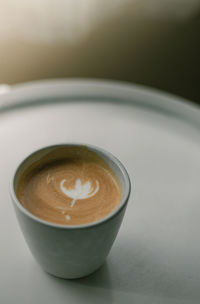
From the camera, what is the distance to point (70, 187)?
615 millimetres

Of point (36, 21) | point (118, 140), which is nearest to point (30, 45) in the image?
point (36, 21)

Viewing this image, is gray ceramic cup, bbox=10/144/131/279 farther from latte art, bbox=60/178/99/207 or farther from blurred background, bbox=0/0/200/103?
blurred background, bbox=0/0/200/103

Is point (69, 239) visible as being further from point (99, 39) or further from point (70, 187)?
point (99, 39)

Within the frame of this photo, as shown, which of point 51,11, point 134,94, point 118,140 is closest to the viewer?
point 118,140

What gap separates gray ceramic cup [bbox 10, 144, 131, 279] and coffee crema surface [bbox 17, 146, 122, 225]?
0.09ft

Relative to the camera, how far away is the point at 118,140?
84cm

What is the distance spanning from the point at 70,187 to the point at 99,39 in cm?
84

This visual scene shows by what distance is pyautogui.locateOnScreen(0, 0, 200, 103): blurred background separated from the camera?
125 cm

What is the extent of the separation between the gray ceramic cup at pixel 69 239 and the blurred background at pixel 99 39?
2.53ft

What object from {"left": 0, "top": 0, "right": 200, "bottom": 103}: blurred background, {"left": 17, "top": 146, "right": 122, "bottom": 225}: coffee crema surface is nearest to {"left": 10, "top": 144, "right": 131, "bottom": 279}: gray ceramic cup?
{"left": 17, "top": 146, "right": 122, "bottom": 225}: coffee crema surface

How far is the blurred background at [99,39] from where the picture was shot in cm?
125

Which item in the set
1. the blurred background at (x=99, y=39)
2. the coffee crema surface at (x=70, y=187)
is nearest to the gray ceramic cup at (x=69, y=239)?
the coffee crema surface at (x=70, y=187)

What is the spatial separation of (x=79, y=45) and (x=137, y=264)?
89 centimetres

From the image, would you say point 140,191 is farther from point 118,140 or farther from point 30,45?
point 30,45
